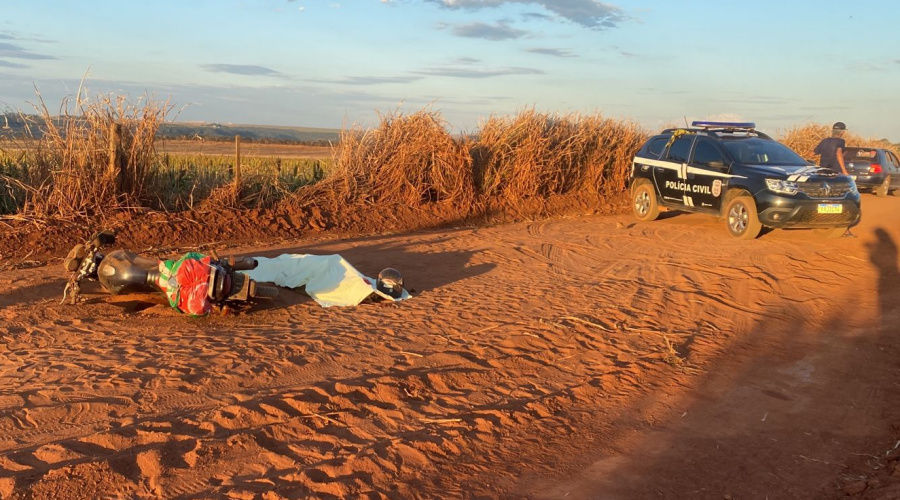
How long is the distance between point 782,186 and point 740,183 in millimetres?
739

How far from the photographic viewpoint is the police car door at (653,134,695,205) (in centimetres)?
1359

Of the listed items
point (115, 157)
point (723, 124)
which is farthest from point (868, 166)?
point (115, 157)

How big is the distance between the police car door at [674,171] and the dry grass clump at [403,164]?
4030 millimetres

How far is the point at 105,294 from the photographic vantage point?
715 cm

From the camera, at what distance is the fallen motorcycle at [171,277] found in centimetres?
645

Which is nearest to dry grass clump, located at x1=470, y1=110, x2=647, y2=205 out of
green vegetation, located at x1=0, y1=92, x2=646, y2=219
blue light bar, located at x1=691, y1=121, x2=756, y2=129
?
green vegetation, located at x1=0, y1=92, x2=646, y2=219

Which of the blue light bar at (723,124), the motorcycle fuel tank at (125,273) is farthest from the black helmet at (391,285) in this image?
the blue light bar at (723,124)

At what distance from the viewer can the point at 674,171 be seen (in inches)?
543

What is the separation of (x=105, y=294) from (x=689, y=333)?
5809mm

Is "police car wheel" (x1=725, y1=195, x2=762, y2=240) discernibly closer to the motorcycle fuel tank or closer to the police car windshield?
the police car windshield

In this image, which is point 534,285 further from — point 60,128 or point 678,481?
point 60,128

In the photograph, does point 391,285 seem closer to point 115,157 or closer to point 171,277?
point 171,277

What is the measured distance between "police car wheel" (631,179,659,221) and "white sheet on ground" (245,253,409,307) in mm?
8310

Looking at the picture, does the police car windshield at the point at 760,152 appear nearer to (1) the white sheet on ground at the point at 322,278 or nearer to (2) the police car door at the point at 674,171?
(2) the police car door at the point at 674,171
